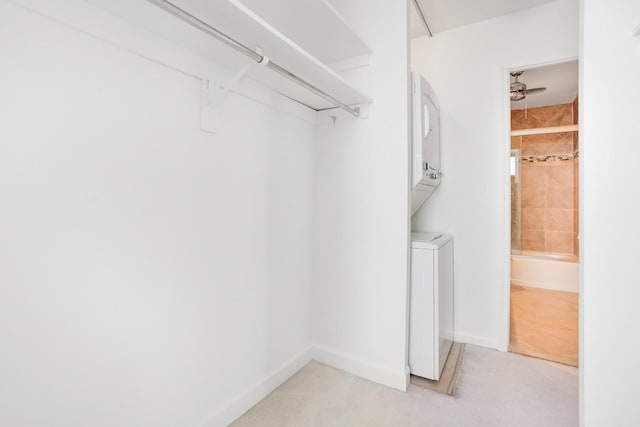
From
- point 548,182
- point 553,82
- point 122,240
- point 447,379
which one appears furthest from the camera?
point 548,182

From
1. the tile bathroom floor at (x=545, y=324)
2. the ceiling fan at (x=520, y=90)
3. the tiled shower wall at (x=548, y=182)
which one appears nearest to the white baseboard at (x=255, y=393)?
the tile bathroom floor at (x=545, y=324)

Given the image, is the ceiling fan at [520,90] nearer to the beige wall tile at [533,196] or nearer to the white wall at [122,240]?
the beige wall tile at [533,196]

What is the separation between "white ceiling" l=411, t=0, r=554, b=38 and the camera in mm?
2238

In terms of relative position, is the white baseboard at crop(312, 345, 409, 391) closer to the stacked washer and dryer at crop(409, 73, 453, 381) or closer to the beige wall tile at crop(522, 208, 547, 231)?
the stacked washer and dryer at crop(409, 73, 453, 381)

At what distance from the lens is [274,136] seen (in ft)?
5.72

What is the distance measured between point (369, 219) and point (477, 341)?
1516 mm

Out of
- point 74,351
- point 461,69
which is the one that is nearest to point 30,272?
point 74,351

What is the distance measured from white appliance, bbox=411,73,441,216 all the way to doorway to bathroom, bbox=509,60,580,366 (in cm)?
193

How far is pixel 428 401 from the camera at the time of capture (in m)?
1.68

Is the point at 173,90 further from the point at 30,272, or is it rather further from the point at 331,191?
the point at 331,191

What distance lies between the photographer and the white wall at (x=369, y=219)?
5.98 feet

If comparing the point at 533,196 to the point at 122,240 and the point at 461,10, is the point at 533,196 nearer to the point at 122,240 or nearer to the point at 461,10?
the point at 461,10
